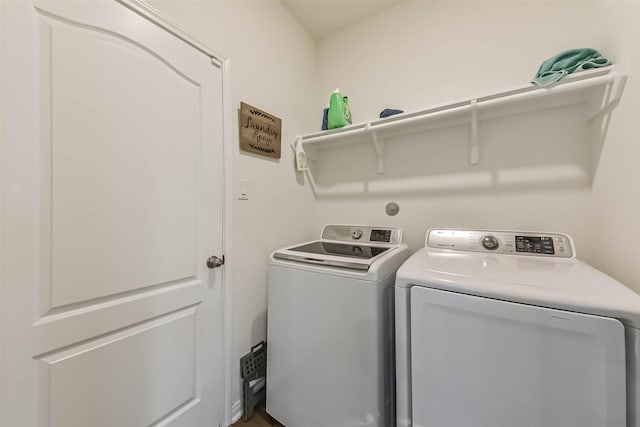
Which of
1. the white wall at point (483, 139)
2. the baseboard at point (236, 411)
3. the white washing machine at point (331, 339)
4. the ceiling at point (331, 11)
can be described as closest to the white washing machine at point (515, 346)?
the white washing machine at point (331, 339)

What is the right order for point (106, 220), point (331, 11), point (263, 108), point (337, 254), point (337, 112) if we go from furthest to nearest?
point (331, 11)
point (337, 112)
point (263, 108)
point (337, 254)
point (106, 220)

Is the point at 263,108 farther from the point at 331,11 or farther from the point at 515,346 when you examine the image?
the point at 515,346

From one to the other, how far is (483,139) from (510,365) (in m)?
1.28

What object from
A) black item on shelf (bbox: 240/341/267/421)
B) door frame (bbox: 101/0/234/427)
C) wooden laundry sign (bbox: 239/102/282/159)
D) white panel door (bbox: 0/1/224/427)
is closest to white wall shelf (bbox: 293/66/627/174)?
wooden laundry sign (bbox: 239/102/282/159)

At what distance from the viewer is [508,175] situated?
141 centimetres

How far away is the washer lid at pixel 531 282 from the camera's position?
0.65 meters

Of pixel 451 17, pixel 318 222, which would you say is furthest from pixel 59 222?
pixel 451 17

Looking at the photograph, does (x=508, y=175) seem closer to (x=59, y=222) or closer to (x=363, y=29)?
(x=363, y=29)

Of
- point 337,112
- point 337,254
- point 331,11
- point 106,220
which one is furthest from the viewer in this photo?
point 331,11

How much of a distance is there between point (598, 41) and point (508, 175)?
724 mm

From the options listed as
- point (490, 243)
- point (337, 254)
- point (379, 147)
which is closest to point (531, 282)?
point (490, 243)

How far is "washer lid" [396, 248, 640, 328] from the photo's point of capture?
649 millimetres

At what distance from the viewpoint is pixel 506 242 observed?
1.25 metres

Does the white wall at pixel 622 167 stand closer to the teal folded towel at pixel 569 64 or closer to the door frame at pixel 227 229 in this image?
the teal folded towel at pixel 569 64
